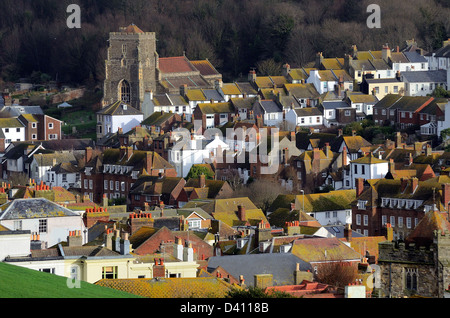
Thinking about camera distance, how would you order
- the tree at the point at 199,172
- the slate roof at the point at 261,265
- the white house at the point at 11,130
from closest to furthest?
the slate roof at the point at 261,265 → the tree at the point at 199,172 → the white house at the point at 11,130

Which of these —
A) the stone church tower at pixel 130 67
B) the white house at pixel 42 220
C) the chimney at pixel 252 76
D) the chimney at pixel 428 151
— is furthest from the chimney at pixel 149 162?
the white house at pixel 42 220

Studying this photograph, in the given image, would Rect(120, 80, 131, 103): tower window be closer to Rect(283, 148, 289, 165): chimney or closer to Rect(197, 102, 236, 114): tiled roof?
Rect(197, 102, 236, 114): tiled roof

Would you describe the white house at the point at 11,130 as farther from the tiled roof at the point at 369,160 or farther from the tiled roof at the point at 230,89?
the tiled roof at the point at 369,160

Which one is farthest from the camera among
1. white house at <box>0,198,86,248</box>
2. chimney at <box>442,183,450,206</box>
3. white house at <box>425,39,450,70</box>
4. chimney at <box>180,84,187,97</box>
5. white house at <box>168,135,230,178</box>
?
white house at <box>425,39,450,70</box>

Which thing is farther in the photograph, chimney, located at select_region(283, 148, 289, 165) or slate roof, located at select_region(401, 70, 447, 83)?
slate roof, located at select_region(401, 70, 447, 83)

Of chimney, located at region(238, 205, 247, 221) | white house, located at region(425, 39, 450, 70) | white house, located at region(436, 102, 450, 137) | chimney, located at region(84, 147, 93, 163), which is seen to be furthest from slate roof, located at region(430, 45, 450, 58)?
chimney, located at region(238, 205, 247, 221)

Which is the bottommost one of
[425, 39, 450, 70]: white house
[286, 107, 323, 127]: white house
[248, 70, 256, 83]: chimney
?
[286, 107, 323, 127]: white house

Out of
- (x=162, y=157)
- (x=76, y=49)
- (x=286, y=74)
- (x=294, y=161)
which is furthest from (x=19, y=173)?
(x=76, y=49)

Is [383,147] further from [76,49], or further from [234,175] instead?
[76,49]
